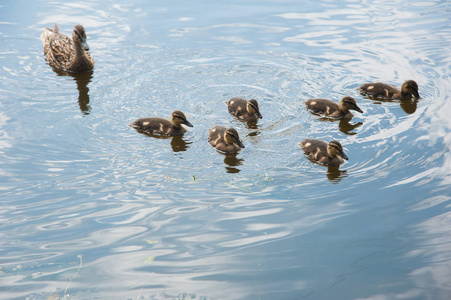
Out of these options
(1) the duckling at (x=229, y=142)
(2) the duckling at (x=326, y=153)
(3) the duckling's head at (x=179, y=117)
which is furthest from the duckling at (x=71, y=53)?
(2) the duckling at (x=326, y=153)

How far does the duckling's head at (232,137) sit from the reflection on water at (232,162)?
0.13 metres

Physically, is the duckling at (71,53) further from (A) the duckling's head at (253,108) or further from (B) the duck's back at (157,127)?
(A) the duckling's head at (253,108)

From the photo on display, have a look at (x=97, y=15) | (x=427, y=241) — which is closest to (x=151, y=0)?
(x=97, y=15)

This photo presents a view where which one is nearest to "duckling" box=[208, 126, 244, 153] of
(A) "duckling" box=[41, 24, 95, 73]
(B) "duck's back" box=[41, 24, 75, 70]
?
(A) "duckling" box=[41, 24, 95, 73]

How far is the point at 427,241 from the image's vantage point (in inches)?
172

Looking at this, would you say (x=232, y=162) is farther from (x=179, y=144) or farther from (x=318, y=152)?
(x=318, y=152)

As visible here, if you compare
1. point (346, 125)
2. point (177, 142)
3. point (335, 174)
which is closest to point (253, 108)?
point (177, 142)

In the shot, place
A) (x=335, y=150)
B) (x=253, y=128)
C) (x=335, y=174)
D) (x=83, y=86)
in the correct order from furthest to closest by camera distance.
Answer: (x=83, y=86)
(x=253, y=128)
(x=335, y=150)
(x=335, y=174)

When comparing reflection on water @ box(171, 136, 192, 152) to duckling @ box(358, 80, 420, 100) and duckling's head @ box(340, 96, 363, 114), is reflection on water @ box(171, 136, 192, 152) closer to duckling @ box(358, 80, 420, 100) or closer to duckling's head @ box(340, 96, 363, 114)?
duckling's head @ box(340, 96, 363, 114)

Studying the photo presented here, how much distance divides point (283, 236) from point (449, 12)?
7.78 metres

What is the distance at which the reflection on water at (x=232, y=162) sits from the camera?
5.55 meters

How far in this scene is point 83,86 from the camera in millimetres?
7746

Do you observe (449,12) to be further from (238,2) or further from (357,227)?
(357,227)

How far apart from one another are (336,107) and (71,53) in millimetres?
4277
